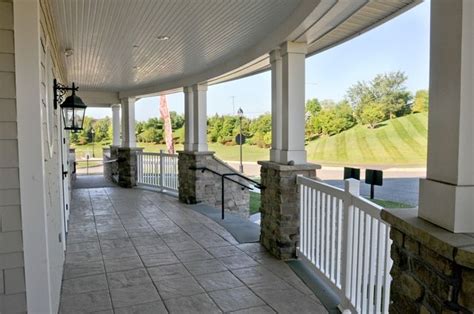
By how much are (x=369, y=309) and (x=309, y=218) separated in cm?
143

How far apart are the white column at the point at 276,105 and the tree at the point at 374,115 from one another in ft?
21.6

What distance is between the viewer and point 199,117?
7887 mm

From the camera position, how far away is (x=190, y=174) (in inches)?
318

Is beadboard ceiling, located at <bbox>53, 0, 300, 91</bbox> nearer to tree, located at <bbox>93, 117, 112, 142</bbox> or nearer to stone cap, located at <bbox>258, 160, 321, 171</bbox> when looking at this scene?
stone cap, located at <bbox>258, 160, 321, 171</bbox>

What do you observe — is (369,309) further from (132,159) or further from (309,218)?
(132,159)

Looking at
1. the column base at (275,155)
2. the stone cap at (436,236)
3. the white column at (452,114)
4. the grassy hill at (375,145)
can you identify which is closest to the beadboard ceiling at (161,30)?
the column base at (275,155)

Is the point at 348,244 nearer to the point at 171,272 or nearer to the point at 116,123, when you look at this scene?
the point at 171,272

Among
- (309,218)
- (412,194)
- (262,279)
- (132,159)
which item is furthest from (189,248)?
(412,194)

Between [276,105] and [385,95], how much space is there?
24.9ft

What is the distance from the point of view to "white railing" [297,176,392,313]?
8.14ft

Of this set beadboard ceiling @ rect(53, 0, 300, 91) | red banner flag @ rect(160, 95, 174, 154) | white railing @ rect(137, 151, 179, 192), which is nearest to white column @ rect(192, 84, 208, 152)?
beadboard ceiling @ rect(53, 0, 300, 91)

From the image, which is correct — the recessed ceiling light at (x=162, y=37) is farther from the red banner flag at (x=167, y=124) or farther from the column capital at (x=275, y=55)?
the red banner flag at (x=167, y=124)

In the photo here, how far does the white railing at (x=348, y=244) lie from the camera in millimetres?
2482

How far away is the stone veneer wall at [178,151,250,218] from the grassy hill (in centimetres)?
281
